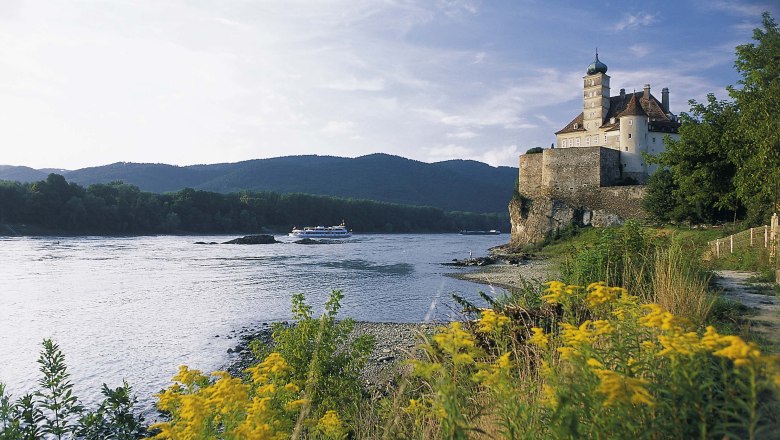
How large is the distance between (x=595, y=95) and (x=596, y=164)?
333 inches

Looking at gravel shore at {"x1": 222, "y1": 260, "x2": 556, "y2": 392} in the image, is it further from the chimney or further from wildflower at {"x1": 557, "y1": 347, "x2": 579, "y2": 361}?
the chimney

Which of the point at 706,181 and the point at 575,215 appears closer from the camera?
the point at 706,181

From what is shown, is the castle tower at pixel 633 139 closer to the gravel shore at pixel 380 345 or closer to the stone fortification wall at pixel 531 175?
the stone fortification wall at pixel 531 175

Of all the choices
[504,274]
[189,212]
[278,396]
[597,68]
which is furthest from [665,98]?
[189,212]

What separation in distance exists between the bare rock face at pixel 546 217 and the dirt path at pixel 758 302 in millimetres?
42798

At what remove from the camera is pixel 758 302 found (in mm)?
9008

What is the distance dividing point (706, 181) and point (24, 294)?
118 feet

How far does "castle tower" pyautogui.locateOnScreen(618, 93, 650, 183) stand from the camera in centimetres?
5419

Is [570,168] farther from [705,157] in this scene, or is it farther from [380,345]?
[380,345]

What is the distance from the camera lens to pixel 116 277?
1340 inches

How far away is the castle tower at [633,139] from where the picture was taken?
5419 cm

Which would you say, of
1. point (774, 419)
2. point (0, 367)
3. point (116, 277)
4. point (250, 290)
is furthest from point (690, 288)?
point (116, 277)

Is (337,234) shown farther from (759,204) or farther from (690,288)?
(690,288)

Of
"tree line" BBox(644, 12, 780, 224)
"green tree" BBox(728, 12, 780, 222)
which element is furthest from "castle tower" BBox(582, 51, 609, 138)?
"green tree" BBox(728, 12, 780, 222)
